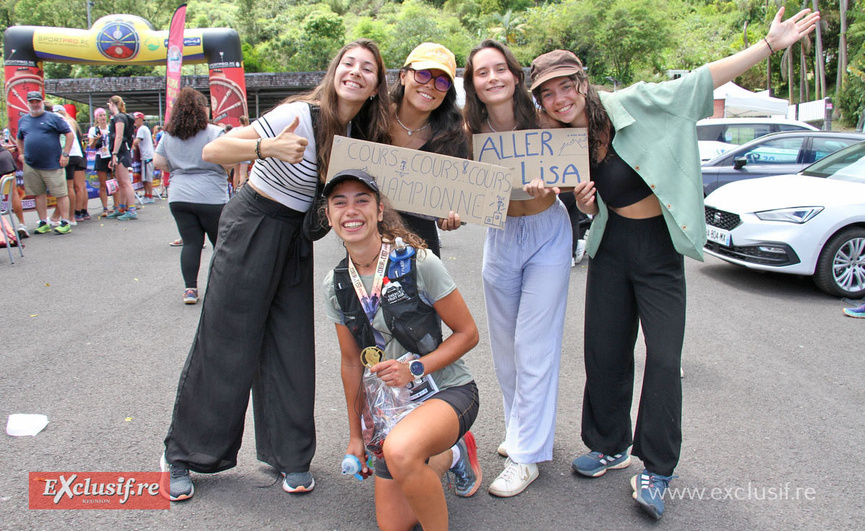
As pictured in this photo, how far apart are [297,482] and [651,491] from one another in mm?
1619

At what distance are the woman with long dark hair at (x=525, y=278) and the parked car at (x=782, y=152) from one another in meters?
7.61

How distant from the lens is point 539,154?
288cm

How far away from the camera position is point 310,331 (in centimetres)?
306

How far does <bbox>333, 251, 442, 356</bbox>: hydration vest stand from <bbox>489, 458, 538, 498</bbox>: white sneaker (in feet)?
2.67

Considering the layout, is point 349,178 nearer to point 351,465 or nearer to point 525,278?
point 525,278

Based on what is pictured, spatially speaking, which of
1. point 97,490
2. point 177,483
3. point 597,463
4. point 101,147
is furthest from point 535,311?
point 101,147

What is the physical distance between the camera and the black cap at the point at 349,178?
253 centimetres

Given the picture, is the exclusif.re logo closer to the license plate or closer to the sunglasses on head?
the sunglasses on head

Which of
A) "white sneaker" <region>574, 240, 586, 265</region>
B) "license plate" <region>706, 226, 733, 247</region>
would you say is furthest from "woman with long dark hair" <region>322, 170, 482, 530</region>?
"white sneaker" <region>574, 240, 586, 265</region>

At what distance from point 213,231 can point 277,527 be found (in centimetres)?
418

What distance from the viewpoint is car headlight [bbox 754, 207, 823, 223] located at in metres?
6.62

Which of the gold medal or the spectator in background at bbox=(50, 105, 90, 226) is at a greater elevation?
the spectator in background at bbox=(50, 105, 90, 226)

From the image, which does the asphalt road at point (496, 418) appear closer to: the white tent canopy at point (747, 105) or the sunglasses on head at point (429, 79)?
the sunglasses on head at point (429, 79)

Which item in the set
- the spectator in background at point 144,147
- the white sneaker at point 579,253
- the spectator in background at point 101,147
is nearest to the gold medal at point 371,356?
the white sneaker at point 579,253
